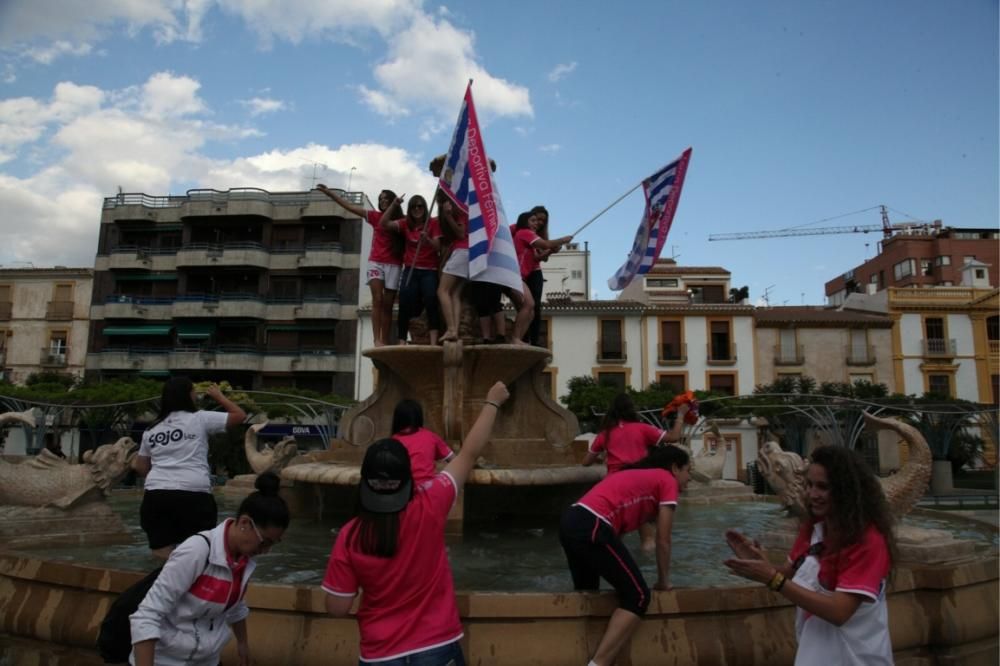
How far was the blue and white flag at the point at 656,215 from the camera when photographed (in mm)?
10289

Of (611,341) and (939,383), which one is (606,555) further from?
(939,383)

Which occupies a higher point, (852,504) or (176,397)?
(176,397)

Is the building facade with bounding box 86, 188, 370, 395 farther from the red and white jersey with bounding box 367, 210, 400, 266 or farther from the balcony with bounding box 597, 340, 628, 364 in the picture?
the red and white jersey with bounding box 367, 210, 400, 266

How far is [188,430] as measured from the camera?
419 cm

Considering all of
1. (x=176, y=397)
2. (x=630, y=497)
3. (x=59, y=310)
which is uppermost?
(x=59, y=310)

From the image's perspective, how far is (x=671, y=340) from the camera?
38.5m

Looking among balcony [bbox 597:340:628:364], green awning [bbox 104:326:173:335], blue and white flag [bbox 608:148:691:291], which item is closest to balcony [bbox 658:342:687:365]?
balcony [bbox 597:340:628:364]

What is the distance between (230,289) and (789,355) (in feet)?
107

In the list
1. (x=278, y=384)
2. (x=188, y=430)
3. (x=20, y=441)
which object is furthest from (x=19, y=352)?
(x=188, y=430)

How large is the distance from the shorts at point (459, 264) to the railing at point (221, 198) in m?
35.8

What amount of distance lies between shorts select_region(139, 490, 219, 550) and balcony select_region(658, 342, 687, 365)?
3543cm

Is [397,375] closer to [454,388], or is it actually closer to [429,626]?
[454,388]

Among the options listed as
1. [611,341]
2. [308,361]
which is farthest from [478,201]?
[308,361]

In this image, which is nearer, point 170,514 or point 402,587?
point 402,587
